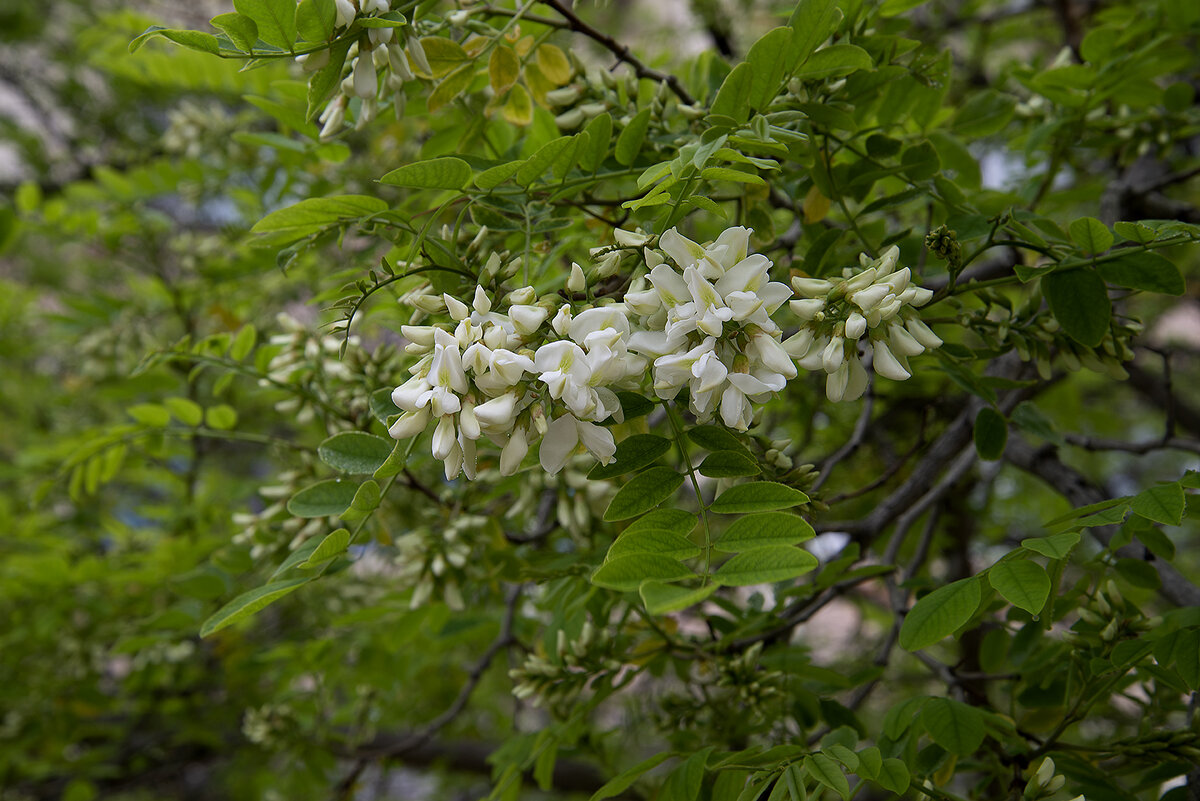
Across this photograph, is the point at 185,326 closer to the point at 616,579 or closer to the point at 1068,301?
the point at 616,579

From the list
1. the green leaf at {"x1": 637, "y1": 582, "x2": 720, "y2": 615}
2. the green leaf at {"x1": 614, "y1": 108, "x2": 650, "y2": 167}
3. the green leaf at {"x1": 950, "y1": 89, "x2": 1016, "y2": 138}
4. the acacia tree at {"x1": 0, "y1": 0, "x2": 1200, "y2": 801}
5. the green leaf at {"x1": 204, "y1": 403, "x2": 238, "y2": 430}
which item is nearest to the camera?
the green leaf at {"x1": 637, "y1": 582, "x2": 720, "y2": 615}

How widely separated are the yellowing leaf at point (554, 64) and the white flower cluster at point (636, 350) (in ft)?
1.43

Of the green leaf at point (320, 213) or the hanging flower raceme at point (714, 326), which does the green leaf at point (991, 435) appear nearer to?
the hanging flower raceme at point (714, 326)

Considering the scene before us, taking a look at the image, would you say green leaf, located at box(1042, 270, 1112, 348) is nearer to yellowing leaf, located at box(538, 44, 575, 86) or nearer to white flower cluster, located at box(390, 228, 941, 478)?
white flower cluster, located at box(390, 228, 941, 478)

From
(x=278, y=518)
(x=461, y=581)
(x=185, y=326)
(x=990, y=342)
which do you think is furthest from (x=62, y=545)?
(x=990, y=342)

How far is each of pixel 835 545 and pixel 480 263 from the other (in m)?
1.09

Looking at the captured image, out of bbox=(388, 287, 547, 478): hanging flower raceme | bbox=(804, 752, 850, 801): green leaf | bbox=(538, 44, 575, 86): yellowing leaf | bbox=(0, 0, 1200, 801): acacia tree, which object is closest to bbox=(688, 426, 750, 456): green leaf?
bbox=(0, 0, 1200, 801): acacia tree

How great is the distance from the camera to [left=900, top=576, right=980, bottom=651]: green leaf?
872mm

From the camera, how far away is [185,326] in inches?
107

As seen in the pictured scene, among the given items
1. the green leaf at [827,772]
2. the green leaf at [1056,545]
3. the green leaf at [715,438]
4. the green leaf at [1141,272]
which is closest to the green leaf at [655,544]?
the green leaf at [715,438]

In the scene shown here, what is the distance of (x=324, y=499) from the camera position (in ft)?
3.35

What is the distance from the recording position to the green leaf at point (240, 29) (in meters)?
0.82

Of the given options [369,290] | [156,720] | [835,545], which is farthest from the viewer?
[156,720]

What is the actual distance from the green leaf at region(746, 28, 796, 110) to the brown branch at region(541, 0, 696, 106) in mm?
238
